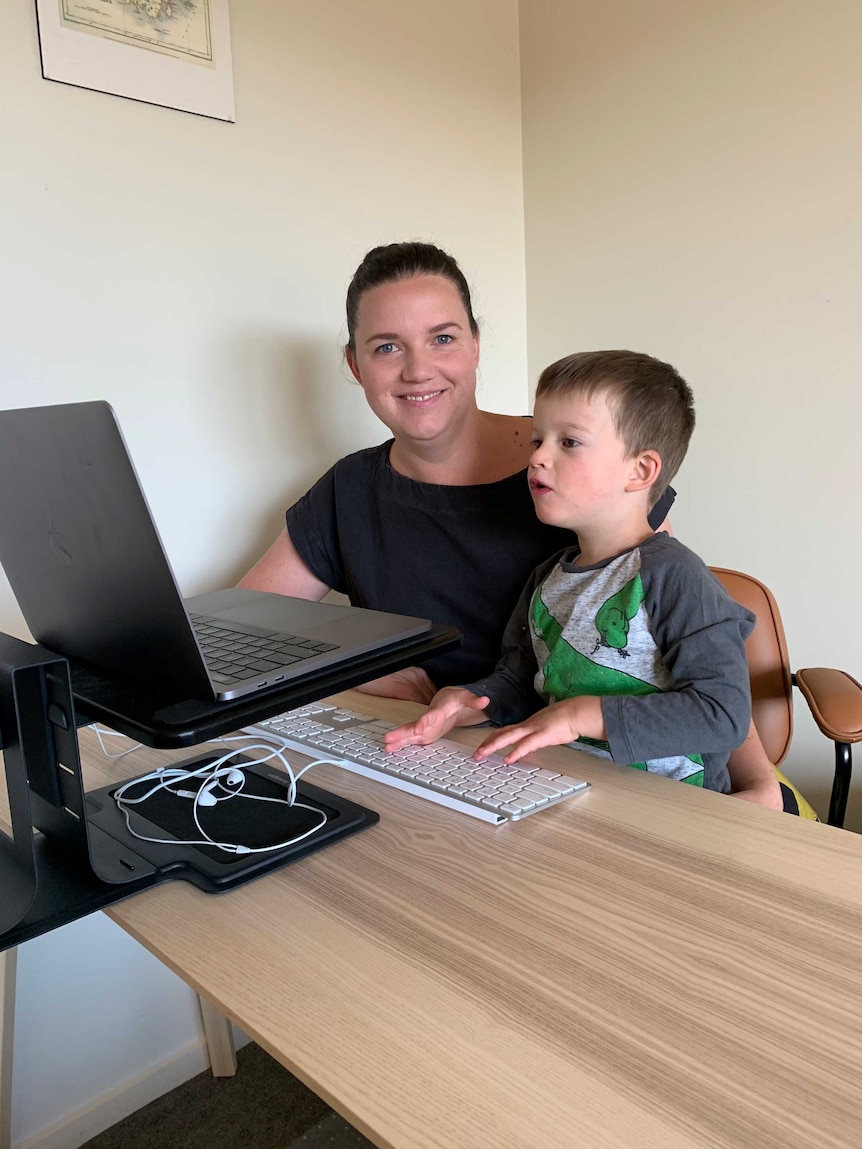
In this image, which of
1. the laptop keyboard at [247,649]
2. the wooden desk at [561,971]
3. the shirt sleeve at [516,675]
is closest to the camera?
the wooden desk at [561,971]

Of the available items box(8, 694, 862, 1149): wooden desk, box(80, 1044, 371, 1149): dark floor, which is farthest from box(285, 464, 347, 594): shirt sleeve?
box(80, 1044, 371, 1149): dark floor

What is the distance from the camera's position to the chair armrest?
1.18 metres

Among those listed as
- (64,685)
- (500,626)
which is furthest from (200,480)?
(64,685)

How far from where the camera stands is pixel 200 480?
150 centimetres

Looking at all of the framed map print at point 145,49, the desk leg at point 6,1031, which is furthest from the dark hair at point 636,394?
the desk leg at point 6,1031

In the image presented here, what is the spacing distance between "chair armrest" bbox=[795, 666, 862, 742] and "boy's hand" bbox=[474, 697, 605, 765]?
0.49 m

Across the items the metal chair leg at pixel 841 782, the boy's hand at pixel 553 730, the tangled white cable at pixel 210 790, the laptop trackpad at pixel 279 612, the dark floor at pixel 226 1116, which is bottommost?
the dark floor at pixel 226 1116

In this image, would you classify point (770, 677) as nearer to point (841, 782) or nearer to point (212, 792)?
point (841, 782)

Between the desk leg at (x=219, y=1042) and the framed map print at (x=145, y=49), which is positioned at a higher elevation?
the framed map print at (x=145, y=49)

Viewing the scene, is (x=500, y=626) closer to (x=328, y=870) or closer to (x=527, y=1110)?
(x=328, y=870)

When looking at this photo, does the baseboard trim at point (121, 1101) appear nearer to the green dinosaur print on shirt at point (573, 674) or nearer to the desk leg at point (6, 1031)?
the desk leg at point (6, 1031)

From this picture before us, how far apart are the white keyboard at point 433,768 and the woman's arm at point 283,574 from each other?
0.37 metres

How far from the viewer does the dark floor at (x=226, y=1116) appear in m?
1.44

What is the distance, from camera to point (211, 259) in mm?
1454
